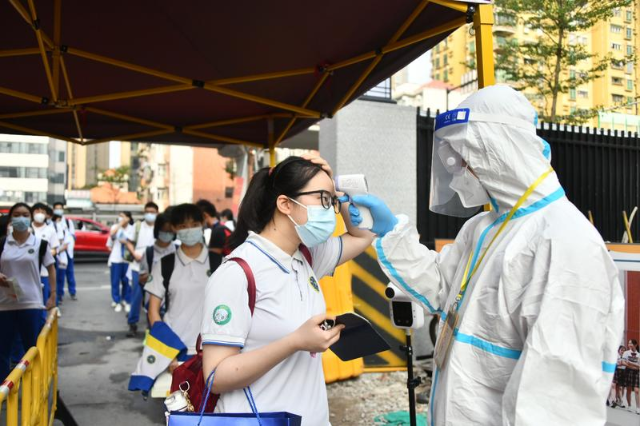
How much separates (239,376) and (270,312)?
244 millimetres

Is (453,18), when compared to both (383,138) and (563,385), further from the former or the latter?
(383,138)

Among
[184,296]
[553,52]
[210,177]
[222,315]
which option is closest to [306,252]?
[222,315]

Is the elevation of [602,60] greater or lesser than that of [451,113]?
greater

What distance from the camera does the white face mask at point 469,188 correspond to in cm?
199

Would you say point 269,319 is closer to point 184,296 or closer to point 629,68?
point 184,296

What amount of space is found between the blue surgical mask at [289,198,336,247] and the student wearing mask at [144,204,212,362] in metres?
2.30

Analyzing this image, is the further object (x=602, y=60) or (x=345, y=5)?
(x=602, y=60)

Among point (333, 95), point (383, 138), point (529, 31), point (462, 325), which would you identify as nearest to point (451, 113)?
point (462, 325)

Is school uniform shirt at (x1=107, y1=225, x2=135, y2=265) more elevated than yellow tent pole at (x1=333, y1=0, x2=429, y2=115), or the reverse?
yellow tent pole at (x1=333, y1=0, x2=429, y2=115)

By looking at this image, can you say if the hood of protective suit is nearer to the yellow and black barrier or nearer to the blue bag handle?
the blue bag handle

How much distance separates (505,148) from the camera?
5.95ft

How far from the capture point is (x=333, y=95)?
4.30 m

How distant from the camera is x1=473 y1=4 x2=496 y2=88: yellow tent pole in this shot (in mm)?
2502

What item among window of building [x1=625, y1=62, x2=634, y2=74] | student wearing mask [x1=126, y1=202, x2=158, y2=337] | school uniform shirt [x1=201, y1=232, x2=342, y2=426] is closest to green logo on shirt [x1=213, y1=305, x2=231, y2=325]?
school uniform shirt [x1=201, y1=232, x2=342, y2=426]
